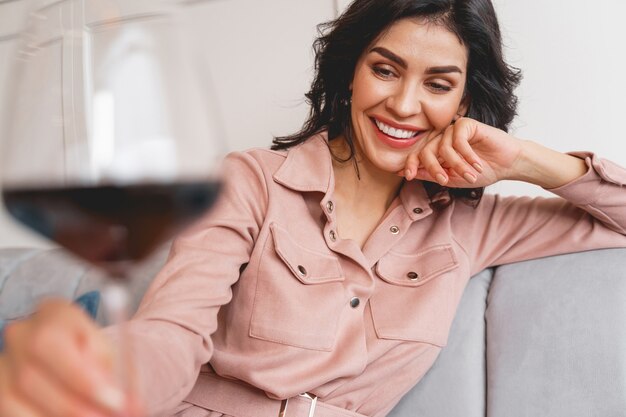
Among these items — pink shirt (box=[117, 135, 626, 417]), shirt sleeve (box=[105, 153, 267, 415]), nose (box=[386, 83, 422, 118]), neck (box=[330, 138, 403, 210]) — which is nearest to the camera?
shirt sleeve (box=[105, 153, 267, 415])

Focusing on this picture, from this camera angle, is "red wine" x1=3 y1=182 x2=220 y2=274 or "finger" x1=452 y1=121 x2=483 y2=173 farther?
"finger" x1=452 y1=121 x2=483 y2=173

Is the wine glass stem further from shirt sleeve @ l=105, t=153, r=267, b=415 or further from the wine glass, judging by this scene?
shirt sleeve @ l=105, t=153, r=267, b=415

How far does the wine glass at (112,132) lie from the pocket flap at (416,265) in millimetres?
1070

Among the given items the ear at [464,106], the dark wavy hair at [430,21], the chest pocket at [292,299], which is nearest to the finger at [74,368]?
the chest pocket at [292,299]

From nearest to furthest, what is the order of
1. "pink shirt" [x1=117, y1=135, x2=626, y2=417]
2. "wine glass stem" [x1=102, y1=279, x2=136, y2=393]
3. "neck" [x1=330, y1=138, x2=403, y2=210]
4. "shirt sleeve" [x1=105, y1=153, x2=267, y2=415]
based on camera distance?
"wine glass stem" [x1=102, y1=279, x2=136, y2=393], "shirt sleeve" [x1=105, y1=153, x2=267, y2=415], "pink shirt" [x1=117, y1=135, x2=626, y2=417], "neck" [x1=330, y1=138, x2=403, y2=210]

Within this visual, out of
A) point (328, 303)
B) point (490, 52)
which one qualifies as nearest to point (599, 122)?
point (490, 52)

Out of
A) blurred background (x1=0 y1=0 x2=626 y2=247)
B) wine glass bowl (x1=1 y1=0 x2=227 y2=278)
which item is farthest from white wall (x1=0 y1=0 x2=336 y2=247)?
wine glass bowl (x1=1 y1=0 x2=227 y2=278)

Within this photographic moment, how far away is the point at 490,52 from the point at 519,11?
1.56 ft

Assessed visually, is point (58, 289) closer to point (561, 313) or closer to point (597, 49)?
point (561, 313)

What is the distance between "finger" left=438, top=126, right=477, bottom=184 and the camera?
4.72ft

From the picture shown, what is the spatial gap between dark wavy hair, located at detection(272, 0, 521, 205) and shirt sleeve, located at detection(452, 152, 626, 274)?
0.07 metres

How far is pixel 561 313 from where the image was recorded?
1512 millimetres

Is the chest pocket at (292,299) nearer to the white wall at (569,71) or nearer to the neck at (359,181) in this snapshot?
the neck at (359,181)

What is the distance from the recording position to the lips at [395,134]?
146 cm
